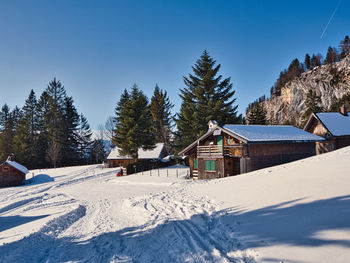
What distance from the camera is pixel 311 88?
74.1m

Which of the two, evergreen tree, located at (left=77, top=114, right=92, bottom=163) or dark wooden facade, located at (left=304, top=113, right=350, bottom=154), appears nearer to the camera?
dark wooden facade, located at (left=304, top=113, right=350, bottom=154)

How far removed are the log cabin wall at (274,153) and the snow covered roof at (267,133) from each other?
0.76 meters

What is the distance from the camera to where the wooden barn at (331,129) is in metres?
29.3

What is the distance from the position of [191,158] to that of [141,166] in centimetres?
1178

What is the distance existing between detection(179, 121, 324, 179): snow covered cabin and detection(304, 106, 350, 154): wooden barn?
256 inches

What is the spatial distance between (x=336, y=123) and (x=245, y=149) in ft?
63.2

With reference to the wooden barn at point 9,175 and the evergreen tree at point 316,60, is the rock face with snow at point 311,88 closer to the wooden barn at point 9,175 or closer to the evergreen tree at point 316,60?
the evergreen tree at point 316,60

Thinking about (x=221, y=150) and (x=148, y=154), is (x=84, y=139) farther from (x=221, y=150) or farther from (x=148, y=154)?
(x=221, y=150)

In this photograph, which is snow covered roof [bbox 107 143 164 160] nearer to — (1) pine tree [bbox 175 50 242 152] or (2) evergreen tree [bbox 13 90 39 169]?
(1) pine tree [bbox 175 50 242 152]

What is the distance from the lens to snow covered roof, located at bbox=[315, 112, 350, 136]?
29.5m

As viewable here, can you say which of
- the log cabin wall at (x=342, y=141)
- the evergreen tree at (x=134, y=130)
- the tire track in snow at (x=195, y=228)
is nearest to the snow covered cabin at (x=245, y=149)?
the log cabin wall at (x=342, y=141)

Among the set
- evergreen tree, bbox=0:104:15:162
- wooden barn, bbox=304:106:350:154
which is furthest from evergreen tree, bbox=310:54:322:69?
evergreen tree, bbox=0:104:15:162

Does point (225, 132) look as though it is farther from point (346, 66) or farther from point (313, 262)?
point (346, 66)

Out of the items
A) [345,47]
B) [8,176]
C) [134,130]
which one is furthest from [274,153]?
[345,47]
